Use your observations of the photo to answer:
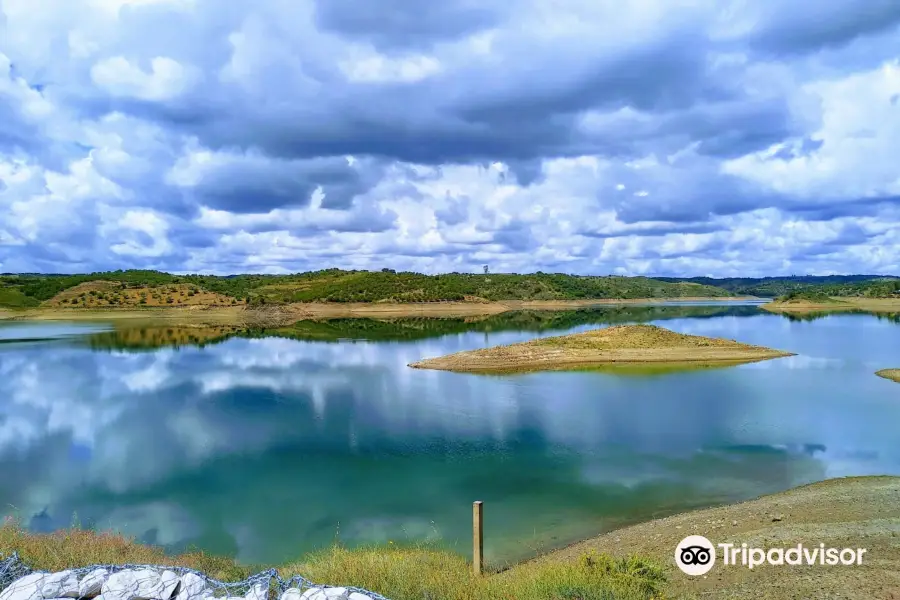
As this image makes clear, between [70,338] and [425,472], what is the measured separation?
172 ft

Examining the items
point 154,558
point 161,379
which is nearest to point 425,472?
point 154,558

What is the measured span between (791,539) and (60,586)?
374 inches

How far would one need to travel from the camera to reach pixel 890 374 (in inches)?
1179

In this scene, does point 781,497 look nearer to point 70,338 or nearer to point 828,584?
point 828,584

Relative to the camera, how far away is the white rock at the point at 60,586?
633 cm

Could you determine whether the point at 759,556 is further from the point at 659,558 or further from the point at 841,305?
the point at 841,305

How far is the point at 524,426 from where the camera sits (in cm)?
1962

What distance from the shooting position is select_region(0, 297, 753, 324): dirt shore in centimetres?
8725

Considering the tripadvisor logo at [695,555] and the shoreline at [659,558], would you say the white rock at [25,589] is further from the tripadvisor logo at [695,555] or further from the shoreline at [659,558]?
the tripadvisor logo at [695,555]

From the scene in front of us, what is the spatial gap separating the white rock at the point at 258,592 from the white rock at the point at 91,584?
5.22ft

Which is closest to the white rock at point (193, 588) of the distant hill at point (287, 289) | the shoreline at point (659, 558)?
the shoreline at point (659, 558)

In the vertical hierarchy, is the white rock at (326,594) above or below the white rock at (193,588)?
above

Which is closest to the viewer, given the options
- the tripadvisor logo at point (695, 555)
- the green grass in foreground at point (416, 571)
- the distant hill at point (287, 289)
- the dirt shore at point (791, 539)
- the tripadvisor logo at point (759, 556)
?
the green grass in foreground at point (416, 571)

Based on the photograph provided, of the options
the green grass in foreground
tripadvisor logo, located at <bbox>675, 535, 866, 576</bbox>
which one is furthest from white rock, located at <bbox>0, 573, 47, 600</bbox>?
tripadvisor logo, located at <bbox>675, 535, 866, 576</bbox>
